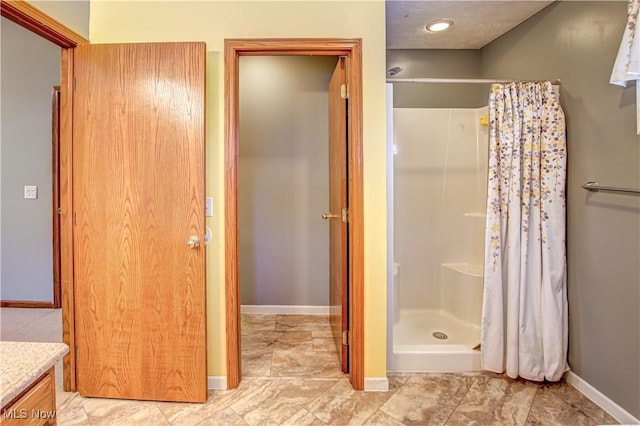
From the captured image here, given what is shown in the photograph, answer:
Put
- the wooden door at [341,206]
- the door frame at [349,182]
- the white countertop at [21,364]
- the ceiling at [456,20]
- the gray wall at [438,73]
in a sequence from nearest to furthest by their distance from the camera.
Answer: the white countertop at [21,364] < the door frame at [349,182] < the wooden door at [341,206] < the ceiling at [456,20] < the gray wall at [438,73]

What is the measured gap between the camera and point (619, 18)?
163 centimetres

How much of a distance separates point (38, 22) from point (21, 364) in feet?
5.52

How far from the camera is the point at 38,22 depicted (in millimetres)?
1514

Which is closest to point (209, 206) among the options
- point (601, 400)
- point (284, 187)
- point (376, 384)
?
point (284, 187)

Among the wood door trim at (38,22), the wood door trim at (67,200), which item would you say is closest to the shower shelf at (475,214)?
the wood door trim at (67,200)

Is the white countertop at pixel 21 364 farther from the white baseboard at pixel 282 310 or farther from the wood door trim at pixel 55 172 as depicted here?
the wood door trim at pixel 55 172

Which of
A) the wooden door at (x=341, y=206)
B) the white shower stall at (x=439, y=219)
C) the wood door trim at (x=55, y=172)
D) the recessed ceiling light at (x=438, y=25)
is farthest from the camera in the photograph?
the wood door trim at (x=55, y=172)

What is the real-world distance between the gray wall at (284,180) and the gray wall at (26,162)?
194cm

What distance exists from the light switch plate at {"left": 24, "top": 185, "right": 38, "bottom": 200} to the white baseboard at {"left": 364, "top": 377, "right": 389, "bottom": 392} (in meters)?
3.55

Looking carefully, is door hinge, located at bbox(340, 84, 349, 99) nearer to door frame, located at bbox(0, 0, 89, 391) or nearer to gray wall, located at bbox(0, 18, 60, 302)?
door frame, located at bbox(0, 0, 89, 391)

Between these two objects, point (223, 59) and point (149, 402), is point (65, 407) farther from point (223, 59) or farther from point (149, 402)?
point (223, 59)

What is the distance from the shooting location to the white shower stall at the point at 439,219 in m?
2.53

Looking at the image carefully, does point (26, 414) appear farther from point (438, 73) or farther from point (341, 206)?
point (438, 73)

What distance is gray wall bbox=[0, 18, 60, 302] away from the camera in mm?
3027
